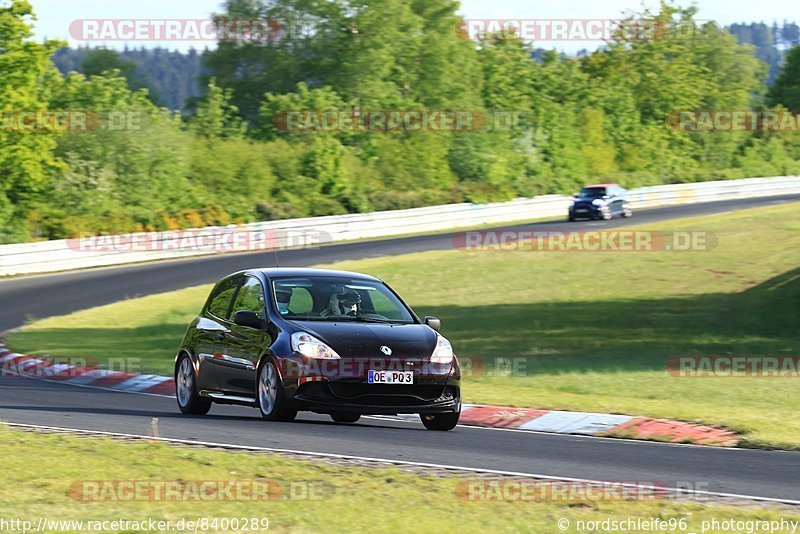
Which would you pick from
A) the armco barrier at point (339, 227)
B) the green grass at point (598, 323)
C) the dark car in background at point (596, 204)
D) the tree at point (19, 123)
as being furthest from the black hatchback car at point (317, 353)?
the dark car in background at point (596, 204)

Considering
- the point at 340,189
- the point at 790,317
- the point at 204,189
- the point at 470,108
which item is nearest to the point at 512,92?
the point at 470,108

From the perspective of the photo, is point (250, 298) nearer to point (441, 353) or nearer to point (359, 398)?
point (359, 398)

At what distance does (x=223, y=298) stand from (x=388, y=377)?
2689mm

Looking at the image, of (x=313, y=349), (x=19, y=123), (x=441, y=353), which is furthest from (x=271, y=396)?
(x=19, y=123)

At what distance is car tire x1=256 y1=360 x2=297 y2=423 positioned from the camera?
11.1 m

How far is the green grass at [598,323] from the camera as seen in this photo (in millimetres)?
15648

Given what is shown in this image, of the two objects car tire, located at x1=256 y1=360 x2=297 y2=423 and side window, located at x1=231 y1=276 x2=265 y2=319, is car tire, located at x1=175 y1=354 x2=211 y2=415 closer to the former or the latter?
side window, located at x1=231 y1=276 x2=265 y2=319

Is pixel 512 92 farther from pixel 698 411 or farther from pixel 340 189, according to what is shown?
pixel 698 411

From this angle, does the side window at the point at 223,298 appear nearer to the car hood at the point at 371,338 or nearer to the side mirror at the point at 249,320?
the side mirror at the point at 249,320

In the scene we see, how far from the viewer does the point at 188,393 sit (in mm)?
12703

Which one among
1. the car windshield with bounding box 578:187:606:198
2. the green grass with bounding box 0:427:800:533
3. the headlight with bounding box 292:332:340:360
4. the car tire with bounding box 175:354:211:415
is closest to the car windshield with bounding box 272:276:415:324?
the headlight with bounding box 292:332:340:360

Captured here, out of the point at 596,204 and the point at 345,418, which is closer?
the point at 345,418

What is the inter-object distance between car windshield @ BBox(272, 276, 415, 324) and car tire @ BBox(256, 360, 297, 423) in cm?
→ 58

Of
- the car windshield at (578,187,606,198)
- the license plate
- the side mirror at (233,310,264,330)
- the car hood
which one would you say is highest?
the car windshield at (578,187,606,198)
